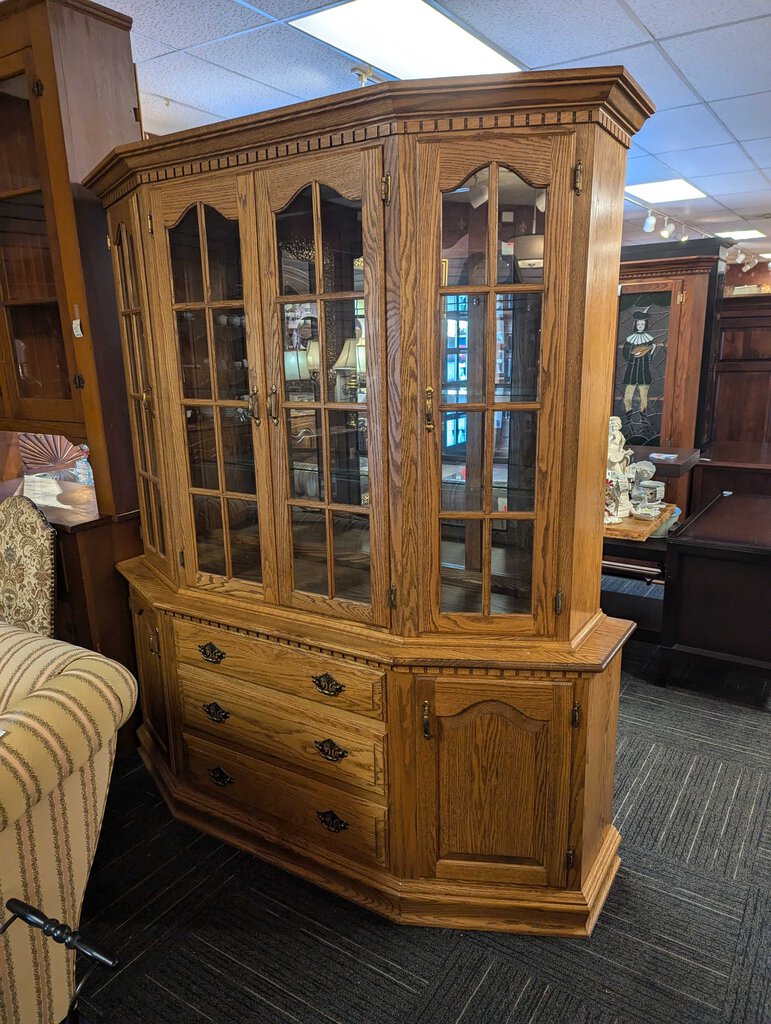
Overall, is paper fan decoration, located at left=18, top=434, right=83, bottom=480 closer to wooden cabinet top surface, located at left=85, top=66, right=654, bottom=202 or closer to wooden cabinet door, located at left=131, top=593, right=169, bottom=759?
wooden cabinet door, located at left=131, top=593, right=169, bottom=759

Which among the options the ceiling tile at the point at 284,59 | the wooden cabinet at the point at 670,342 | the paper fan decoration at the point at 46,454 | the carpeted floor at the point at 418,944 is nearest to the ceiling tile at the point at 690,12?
the ceiling tile at the point at 284,59

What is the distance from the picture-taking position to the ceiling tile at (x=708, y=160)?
472cm

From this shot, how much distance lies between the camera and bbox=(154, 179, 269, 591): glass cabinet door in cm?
187

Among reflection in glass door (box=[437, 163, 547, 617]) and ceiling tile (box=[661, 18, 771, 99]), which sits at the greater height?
ceiling tile (box=[661, 18, 771, 99])

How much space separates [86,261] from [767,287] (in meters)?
11.5

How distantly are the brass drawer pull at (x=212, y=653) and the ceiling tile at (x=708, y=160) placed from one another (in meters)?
4.57

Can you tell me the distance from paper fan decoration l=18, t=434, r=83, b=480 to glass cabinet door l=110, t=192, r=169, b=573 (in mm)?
1510

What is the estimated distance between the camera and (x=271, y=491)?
6.30 feet

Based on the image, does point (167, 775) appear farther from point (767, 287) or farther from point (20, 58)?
point (767, 287)

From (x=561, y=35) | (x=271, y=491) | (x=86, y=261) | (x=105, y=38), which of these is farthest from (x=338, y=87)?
(x=271, y=491)

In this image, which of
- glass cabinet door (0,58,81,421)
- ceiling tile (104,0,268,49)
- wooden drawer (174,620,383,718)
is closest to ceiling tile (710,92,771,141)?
ceiling tile (104,0,268,49)

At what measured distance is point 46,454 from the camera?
3895 millimetres

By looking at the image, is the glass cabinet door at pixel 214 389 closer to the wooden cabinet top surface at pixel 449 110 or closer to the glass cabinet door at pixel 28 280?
the wooden cabinet top surface at pixel 449 110

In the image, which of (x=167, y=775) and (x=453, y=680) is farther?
(x=167, y=775)
